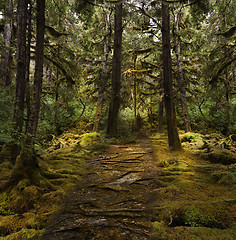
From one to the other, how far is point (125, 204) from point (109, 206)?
35cm

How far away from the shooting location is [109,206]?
3803 mm

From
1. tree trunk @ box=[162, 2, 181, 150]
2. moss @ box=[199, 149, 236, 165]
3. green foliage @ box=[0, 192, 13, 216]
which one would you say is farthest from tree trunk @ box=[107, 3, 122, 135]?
green foliage @ box=[0, 192, 13, 216]

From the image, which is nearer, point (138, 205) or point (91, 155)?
point (138, 205)

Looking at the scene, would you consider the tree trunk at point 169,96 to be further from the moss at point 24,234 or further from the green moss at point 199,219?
the moss at point 24,234

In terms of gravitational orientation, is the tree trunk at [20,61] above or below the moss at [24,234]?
above

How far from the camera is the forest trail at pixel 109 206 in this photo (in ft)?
9.55

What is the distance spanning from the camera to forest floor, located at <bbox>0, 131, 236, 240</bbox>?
288cm

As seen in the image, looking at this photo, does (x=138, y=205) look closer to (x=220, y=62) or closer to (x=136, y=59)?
(x=220, y=62)

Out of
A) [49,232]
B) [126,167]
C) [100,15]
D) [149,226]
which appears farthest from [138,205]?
[100,15]

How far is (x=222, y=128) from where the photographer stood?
48.9 feet

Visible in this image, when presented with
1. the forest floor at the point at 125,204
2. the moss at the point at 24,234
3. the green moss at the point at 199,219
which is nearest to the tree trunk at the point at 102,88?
the forest floor at the point at 125,204

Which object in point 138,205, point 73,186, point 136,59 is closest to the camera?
point 138,205

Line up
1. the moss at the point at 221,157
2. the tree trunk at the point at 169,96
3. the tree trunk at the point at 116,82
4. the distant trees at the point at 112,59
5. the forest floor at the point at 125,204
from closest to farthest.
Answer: the forest floor at the point at 125,204 → the moss at the point at 221,157 → the distant trees at the point at 112,59 → the tree trunk at the point at 169,96 → the tree trunk at the point at 116,82

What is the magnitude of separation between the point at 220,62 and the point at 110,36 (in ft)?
26.5
